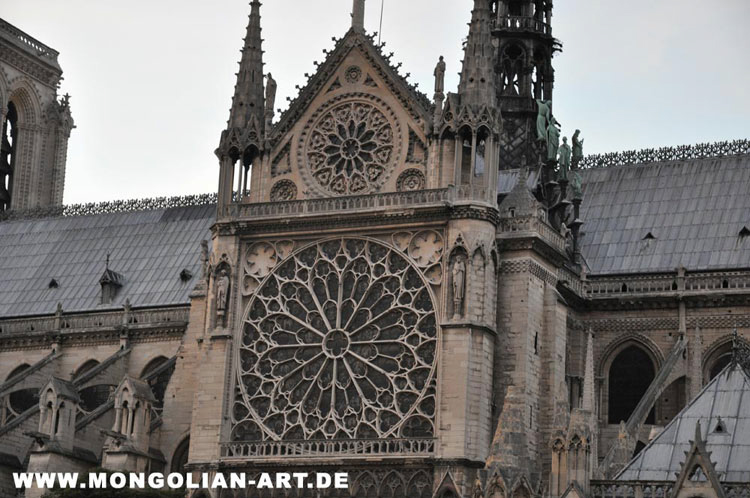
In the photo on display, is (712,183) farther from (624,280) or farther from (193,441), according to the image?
(193,441)

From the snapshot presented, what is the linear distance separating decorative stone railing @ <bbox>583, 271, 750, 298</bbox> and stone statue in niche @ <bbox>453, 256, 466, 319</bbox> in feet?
23.6

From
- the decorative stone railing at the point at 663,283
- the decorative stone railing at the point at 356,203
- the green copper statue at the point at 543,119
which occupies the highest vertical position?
the green copper statue at the point at 543,119

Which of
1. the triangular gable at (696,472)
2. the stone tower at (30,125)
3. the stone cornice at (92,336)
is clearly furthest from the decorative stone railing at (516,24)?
the triangular gable at (696,472)

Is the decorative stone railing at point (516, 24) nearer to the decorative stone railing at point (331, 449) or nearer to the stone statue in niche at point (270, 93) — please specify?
the stone statue in niche at point (270, 93)

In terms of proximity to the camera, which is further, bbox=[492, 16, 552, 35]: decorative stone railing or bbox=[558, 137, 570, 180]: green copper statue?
bbox=[492, 16, 552, 35]: decorative stone railing

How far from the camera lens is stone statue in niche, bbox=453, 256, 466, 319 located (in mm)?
48562

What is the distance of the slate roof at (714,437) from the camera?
34.9 m

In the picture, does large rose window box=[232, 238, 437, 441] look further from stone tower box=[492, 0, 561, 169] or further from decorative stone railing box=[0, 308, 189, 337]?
stone tower box=[492, 0, 561, 169]

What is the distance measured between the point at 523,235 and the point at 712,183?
1063cm

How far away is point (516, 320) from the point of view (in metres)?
49.7

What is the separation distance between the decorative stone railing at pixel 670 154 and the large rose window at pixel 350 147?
11835mm

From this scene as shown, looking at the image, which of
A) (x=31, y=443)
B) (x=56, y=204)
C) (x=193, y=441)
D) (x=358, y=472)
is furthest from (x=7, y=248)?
(x=358, y=472)

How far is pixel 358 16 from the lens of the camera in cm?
5316

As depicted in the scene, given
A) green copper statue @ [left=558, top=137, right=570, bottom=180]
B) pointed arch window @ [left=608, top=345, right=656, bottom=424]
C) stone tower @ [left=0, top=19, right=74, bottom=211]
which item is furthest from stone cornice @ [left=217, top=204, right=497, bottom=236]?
stone tower @ [left=0, top=19, right=74, bottom=211]
